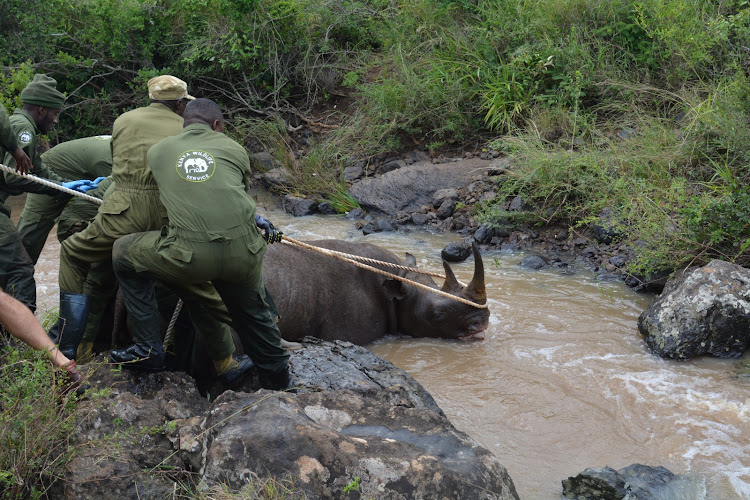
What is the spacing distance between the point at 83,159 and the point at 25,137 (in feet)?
3.07

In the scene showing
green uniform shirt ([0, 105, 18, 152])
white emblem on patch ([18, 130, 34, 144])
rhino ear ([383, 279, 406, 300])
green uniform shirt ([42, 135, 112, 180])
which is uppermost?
green uniform shirt ([0, 105, 18, 152])

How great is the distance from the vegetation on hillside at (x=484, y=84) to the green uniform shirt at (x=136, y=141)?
5317 mm

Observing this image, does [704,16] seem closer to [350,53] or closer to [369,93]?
[369,93]

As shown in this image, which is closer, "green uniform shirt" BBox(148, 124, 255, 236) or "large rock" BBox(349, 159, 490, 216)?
"green uniform shirt" BBox(148, 124, 255, 236)

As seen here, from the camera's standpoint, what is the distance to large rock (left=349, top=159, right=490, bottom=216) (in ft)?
38.6

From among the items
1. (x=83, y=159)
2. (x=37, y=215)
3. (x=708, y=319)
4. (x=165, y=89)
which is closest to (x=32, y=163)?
(x=37, y=215)

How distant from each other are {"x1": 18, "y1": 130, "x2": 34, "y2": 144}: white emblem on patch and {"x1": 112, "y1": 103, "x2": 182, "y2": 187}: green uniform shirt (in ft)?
4.77

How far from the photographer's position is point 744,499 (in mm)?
4621

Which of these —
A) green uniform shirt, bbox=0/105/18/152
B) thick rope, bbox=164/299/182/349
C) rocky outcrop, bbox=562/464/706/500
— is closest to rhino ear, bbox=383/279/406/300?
thick rope, bbox=164/299/182/349

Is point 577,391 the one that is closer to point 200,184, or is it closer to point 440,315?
point 440,315

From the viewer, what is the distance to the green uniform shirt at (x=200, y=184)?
4.35 meters

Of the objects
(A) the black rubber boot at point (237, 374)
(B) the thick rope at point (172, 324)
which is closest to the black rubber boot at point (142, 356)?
(B) the thick rope at point (172, 324)

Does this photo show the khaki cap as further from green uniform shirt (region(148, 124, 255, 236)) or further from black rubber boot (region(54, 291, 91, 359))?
black rubber boot (region(54, 291, 91, 359))

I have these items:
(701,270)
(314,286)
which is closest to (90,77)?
(314,286)
